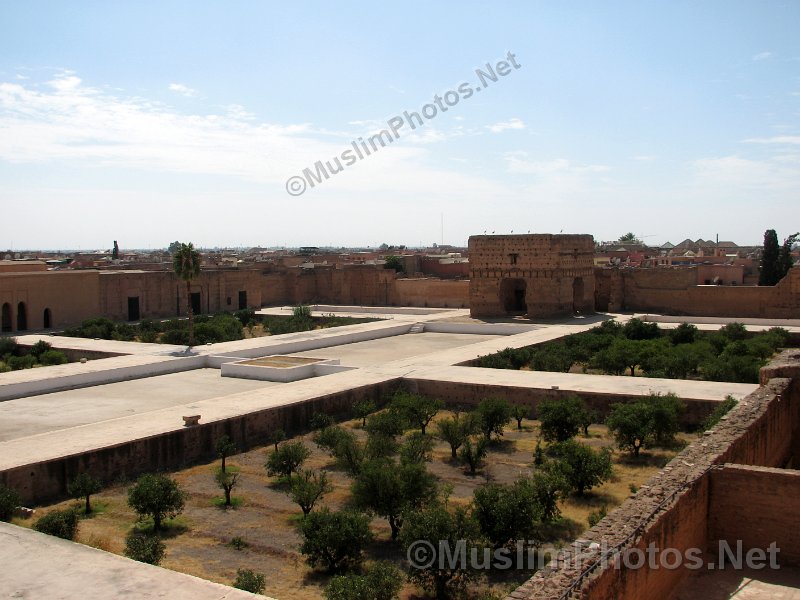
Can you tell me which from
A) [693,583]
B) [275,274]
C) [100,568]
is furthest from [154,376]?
[275,274]

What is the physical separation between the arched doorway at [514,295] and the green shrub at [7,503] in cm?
2489

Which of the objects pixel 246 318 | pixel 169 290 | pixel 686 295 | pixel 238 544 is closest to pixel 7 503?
pixel 238 544

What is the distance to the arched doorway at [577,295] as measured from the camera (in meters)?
31.9

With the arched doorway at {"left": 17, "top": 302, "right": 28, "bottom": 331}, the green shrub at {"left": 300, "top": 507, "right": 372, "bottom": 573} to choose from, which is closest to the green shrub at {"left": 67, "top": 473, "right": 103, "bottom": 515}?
the green shrub at {"left": 300, "top": 507, "right": 372, "bottom": 573}

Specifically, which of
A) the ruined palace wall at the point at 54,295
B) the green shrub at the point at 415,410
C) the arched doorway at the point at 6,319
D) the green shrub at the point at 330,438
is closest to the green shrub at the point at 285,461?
the green shrub at the point at 330,438

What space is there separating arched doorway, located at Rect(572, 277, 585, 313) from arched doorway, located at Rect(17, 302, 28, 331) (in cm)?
2089

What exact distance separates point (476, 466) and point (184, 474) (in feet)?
15.0

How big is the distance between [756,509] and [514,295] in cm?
2567

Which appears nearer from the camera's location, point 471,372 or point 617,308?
point 471,372

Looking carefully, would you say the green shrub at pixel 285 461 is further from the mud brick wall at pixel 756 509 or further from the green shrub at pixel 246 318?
the green shrub at pixel 246 318

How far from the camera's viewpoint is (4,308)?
88.8ft

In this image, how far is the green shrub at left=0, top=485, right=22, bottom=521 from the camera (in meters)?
9.20

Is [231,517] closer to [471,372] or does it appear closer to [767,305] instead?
[471,372]

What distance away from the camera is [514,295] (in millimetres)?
33906
